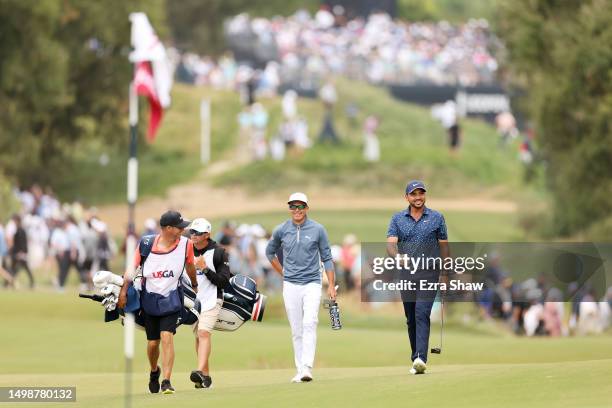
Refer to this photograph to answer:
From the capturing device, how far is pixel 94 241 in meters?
35.8

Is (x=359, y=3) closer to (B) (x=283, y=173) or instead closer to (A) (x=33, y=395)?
(B) (x=283, y=173)

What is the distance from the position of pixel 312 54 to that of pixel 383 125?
17.0ft

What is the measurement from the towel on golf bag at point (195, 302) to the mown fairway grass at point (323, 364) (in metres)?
0.69

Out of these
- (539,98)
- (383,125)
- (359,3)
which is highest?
(359,3)

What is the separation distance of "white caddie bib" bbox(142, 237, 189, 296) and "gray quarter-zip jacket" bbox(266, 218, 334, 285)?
1315 millimetres

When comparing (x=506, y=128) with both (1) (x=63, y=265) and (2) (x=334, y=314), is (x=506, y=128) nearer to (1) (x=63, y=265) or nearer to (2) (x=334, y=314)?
(1) (x=63, y=265)

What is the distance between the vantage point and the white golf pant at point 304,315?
1650 cm

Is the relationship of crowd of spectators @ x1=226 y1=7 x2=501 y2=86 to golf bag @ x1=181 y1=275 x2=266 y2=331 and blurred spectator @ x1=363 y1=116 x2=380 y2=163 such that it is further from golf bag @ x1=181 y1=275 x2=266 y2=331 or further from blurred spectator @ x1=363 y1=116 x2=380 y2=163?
golf bag @ x1=181 y1=275 x2=266 y2=331

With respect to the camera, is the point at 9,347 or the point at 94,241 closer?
the point at 9,347

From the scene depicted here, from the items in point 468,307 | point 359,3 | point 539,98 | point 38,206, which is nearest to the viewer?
point 468,307

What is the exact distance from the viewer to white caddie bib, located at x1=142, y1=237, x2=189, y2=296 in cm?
1558

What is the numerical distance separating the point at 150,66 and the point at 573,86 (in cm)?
1518

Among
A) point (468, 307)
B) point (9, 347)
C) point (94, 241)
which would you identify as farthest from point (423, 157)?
point (9, 347)

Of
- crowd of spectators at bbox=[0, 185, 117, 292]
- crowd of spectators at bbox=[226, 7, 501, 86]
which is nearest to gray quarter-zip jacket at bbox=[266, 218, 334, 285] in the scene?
crowd of spectators at bbox=[0, 185, 117, 292]
